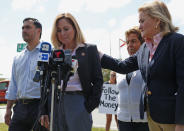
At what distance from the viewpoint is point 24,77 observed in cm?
354

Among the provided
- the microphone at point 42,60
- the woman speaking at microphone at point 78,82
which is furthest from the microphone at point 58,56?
the woman speaking at microphone at point 78,82

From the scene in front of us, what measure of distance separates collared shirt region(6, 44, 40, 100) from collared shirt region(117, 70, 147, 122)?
46.9 inches

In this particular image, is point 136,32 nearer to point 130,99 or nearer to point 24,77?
point 130,99

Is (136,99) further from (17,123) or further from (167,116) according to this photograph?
(17,123)

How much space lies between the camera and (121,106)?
3514 millimetres

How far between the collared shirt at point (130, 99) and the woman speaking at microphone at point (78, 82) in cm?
92

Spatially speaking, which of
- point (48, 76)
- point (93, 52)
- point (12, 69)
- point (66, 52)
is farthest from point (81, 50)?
point (12, 69)

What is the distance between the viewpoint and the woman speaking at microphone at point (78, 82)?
7.84ft

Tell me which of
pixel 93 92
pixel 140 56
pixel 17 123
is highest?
pixel 140 56

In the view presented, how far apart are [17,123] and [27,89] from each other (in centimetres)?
48

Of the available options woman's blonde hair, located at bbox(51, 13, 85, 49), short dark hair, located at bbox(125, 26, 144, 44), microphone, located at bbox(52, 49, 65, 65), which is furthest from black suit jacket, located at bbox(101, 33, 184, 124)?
short dark hair, located at bbox(125, 26, 144, 44)

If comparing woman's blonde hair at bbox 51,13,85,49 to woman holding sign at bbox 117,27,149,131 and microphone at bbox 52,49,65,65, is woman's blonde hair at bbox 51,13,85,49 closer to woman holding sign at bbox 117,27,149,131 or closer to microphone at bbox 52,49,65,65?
microphone at bbox 52,49,65,65

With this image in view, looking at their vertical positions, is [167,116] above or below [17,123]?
above

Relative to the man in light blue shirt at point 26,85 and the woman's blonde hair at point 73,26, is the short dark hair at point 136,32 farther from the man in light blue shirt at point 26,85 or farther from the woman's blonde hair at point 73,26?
the man in light blue shirt at point 26,85
